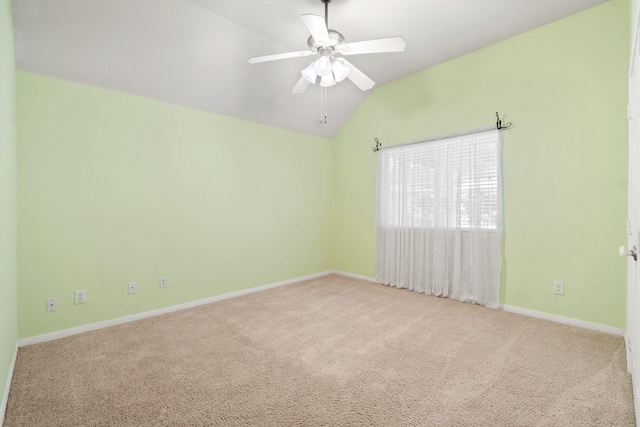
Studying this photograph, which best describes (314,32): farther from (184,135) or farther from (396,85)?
(396,85)

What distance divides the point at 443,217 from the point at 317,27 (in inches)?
102

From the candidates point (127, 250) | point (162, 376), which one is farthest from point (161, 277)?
point (162, 376)

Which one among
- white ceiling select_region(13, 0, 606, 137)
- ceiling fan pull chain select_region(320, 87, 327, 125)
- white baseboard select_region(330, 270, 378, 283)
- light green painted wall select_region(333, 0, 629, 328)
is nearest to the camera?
white ceiling select_region(13, 0, 606, 137)

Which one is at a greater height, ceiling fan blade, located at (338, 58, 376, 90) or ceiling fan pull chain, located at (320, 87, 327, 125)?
ceiling fan pull chain, located at (320, 87, 327, 125)

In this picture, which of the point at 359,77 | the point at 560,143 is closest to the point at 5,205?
the point at 359,77

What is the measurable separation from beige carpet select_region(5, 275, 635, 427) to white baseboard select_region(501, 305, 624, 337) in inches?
3.8

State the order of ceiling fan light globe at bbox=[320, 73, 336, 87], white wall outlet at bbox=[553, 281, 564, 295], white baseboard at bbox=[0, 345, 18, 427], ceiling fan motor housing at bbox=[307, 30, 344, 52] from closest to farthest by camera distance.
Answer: white baseboard at bbox=[0, 345, 18, 427] < ceiling fan motor housing at bbox=[307, 30, 344, 52] < ceiling fan light globe at bbox=[320, 73, 336, 87] < white wall outlet at bbox=[553, 281, 564, 295]

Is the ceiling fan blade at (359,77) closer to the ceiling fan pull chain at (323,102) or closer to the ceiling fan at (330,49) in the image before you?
the ceiling fan at (330,49)

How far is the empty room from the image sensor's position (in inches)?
69.7

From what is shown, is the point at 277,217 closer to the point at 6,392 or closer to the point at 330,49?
the point at 330,49

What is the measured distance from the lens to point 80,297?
2645 millimetres

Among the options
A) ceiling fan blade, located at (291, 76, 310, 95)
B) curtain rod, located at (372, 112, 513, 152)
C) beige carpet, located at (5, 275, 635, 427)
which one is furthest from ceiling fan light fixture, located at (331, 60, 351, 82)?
beige carpet, located at (5, 275, 635, 427)

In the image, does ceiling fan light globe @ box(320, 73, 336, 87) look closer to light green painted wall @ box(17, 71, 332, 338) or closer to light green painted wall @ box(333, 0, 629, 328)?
light green painted wall @ box(17, 71, 332, 338)

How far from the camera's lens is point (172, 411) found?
62.7 inches
